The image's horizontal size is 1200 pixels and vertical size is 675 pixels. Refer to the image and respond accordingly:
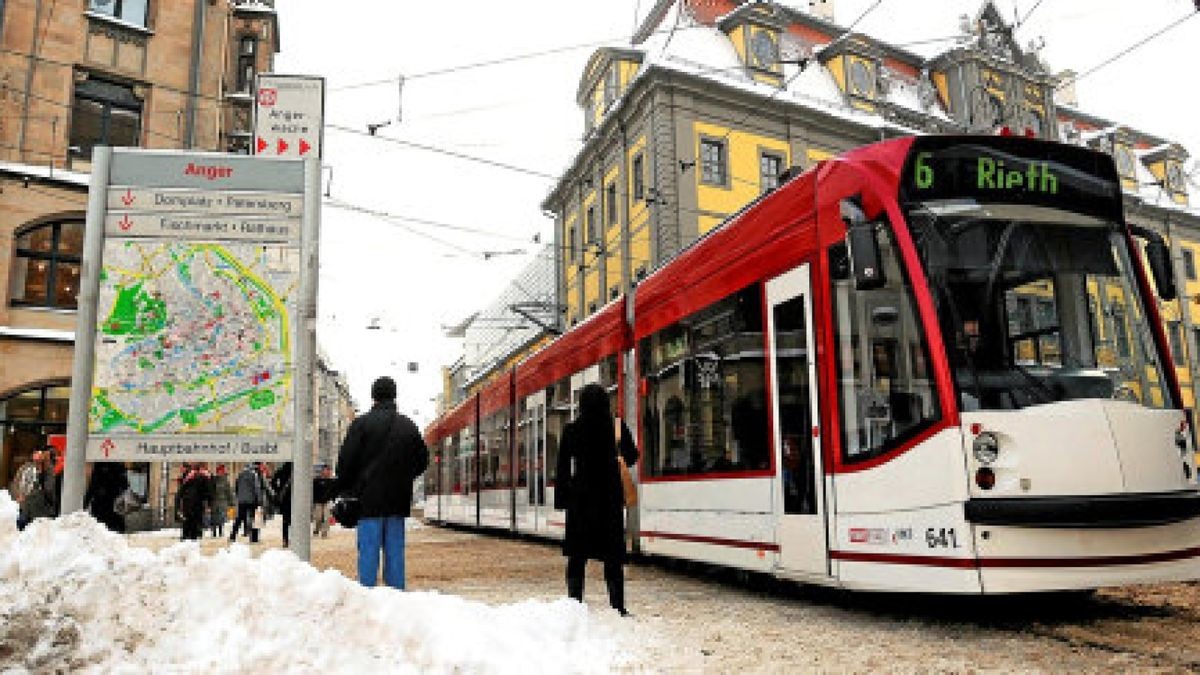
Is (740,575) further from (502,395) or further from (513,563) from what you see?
(502,395)

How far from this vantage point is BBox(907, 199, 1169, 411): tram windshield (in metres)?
5.62

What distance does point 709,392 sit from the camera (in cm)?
843

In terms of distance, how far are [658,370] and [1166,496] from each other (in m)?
5.32

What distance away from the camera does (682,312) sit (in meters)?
9.23

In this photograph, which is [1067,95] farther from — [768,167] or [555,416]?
[555,416]

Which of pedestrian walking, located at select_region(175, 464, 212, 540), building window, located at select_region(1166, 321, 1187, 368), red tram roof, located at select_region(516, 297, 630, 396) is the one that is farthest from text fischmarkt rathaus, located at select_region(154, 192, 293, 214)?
building window, located at select_region(1166, 321, 1187, 368)

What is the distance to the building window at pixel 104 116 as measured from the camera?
2197cm

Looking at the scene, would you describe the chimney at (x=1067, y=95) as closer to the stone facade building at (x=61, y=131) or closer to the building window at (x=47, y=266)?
the stone facade building at (x=61, y=131)

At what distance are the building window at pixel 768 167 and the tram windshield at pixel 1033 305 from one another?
21803mm

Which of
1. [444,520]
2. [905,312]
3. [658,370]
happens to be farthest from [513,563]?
[444,520]

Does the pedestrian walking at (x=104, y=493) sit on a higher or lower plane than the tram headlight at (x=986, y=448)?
lower

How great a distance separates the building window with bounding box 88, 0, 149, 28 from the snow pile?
2241 centimetres

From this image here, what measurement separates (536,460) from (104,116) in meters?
15.5

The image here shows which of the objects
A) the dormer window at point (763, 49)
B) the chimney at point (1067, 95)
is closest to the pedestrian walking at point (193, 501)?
the dormer window at point (763, 49)
